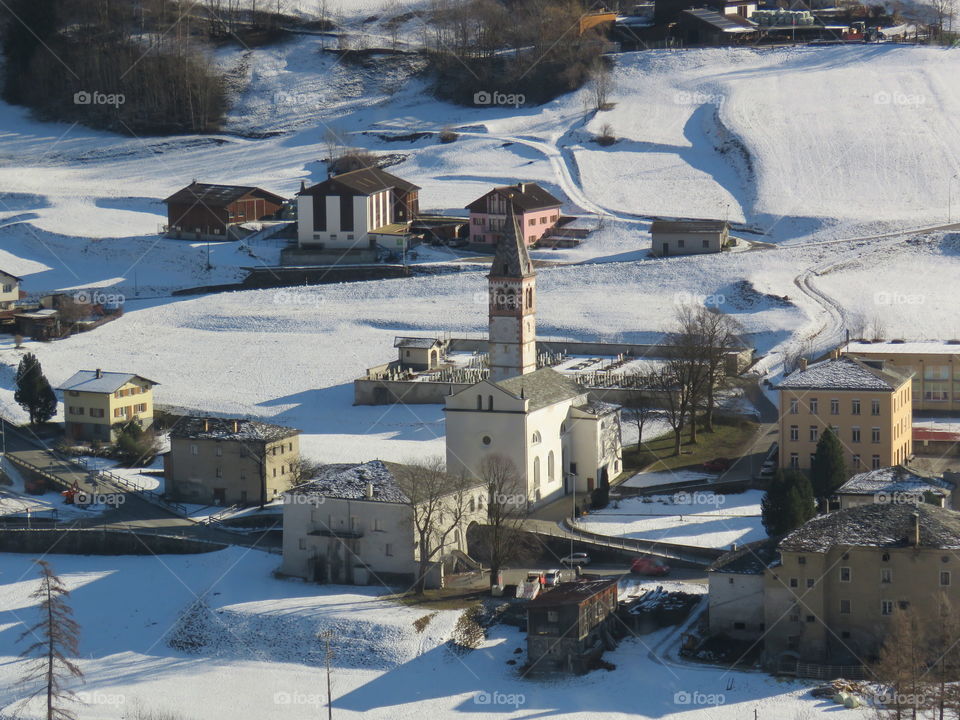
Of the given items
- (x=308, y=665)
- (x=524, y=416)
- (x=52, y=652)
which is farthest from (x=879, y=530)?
(x=52, y=652)

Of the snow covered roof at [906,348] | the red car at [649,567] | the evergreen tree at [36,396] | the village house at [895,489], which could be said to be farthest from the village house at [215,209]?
the village house at [895,489]

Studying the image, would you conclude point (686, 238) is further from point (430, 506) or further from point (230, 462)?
point (430, 506)

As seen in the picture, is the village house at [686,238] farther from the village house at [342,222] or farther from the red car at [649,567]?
the red car at [649,567]

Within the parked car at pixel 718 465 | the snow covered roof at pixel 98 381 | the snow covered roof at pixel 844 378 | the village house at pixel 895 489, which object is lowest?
Answer: the parked car at pixel 718 465

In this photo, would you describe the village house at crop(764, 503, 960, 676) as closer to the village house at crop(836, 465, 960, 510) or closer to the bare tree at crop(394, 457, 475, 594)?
the village house at crop(836, 465, 960, 510)

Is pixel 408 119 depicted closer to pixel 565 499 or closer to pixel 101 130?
pixel 101 130

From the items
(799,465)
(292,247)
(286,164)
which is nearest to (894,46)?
(286,164)
